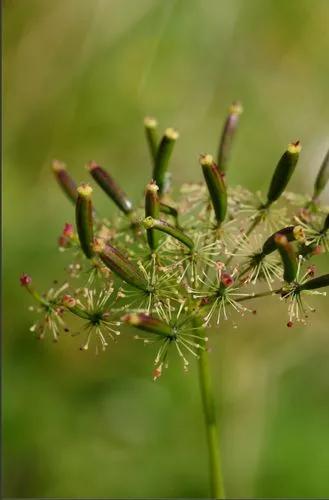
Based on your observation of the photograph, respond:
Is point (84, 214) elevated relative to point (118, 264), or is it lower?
elevated

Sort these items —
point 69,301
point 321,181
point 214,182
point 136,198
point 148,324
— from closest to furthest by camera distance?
point 148,324, point 69,301, point 214,182, point 321,181, point 136,198

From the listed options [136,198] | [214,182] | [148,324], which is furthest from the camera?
[136,198]

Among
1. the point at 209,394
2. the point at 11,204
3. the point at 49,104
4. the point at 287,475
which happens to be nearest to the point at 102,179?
the point at 209,394

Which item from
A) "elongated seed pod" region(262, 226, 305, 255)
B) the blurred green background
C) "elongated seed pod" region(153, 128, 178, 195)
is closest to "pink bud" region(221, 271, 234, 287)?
"elongated seed pod" region(262, 226, 305, 255)

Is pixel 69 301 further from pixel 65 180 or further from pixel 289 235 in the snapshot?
pixel 65 180

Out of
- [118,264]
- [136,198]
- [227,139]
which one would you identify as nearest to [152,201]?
[118,264]

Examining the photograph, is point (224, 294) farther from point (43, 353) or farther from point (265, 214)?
point (43, 353)

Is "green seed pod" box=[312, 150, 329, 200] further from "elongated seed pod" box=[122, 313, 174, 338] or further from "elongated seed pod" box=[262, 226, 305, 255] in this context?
"elongated seed pod" box=[122, 313, 174, 338]
